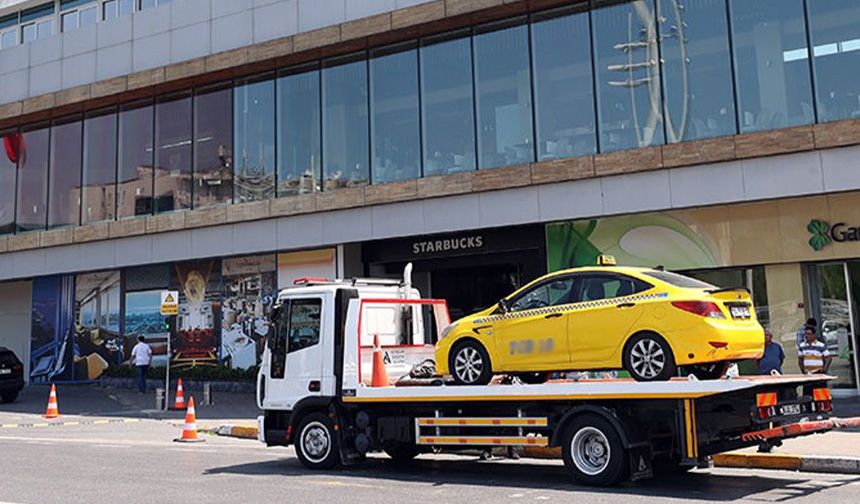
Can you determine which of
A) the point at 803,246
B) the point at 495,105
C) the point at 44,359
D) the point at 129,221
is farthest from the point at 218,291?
the point at 803,246

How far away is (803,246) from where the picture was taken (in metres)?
18.6

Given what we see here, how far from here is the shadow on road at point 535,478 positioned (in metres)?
8.95

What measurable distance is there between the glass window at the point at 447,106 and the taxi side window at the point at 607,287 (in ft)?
37.8

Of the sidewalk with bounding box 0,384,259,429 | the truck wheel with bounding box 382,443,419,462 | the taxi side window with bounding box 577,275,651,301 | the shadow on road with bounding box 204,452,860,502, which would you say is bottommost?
the shadow on road with bounding box 204,452,860,502

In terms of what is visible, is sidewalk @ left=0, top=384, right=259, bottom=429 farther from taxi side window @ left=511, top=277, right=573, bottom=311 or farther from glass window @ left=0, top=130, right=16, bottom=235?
taxi side window @ left=511, top=277, right=573, bottom=311

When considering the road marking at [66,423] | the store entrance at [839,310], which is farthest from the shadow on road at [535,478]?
the store entrance at [839,310]

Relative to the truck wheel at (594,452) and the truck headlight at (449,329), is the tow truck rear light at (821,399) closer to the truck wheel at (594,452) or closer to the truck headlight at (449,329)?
the truck wheel at (594,452)

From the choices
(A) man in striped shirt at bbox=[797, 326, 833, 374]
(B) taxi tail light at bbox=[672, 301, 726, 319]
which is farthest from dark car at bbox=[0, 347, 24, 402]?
(B) taxi tail light at bbox=[672, 301, 726, 319]

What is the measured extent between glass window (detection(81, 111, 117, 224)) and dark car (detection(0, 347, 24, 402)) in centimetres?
576

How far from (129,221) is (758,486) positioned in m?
22.4

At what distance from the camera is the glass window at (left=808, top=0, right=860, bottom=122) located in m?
17.3

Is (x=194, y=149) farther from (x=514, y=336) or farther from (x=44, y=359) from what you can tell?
(x=514, y=336)

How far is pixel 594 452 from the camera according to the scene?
9.33m

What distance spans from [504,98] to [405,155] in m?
3.02
